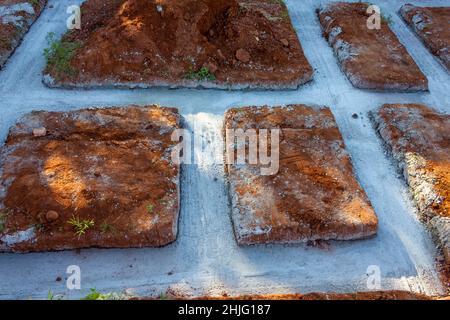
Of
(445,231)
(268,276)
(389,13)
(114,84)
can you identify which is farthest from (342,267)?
(389,13)

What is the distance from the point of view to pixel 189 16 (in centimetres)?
973

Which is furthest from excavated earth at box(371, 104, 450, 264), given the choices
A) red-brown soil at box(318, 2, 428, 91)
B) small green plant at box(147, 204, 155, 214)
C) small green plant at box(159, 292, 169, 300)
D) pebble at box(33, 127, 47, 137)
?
pebble at box(33, 127, 47, 137)

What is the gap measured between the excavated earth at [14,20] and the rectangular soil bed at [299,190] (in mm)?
5734

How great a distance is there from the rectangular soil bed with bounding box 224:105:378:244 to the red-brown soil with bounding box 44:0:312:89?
1556mm

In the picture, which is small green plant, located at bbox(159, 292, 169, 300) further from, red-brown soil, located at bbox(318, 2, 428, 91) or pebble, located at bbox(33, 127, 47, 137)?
red-brown soil, located at bbox(318, 2, 428, 91)

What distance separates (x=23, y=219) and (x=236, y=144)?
3809 mm

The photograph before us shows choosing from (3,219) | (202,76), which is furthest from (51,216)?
(202,76)

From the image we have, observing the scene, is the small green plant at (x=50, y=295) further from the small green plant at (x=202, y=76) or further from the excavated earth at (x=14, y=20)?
the excavated earth at (x=14, y=20)

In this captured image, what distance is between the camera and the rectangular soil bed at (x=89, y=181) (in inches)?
255

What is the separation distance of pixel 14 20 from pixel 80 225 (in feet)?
22.9

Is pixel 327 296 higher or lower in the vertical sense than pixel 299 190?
lower

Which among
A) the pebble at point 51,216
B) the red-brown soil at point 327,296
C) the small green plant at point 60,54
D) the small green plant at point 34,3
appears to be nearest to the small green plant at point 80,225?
the pebble at point 51,216

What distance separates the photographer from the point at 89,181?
707cm

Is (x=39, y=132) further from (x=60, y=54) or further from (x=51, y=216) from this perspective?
(x=60, y=54)
